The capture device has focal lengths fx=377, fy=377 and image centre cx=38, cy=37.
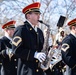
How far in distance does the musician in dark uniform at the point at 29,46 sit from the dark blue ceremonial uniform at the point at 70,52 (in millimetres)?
760

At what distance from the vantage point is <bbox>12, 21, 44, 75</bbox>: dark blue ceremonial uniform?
20.9 ft

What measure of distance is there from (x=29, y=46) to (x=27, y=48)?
0.16 feet

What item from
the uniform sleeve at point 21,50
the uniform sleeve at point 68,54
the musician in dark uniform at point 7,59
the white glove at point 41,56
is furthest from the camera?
the musician in dark uniform at point 7,59

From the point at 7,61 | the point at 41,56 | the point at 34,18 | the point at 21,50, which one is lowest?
the point at 7,61

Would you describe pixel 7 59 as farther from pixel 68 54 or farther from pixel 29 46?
pixel 29 46

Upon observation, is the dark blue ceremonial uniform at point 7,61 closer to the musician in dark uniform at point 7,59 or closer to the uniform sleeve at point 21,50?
the musician in dark uniform at point 7,59

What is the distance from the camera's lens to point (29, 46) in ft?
21.1

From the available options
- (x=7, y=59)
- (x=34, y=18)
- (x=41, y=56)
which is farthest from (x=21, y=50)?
(x=7, y=59)

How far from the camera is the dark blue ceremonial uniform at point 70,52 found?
23.6ft

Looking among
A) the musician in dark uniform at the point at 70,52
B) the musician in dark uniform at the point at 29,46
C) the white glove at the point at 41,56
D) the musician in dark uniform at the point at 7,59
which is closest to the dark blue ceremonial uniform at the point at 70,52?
the musician in dark uniform at the point at 70,52

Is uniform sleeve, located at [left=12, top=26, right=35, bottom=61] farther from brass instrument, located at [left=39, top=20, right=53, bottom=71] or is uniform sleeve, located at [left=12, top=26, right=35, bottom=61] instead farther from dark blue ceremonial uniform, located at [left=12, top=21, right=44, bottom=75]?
brass instrument, located at [left=39, top=20, right=53, bottom=71]

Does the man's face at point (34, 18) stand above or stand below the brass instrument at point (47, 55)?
above

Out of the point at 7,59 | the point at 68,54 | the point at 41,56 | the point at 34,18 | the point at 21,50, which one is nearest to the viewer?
the point at 41,56

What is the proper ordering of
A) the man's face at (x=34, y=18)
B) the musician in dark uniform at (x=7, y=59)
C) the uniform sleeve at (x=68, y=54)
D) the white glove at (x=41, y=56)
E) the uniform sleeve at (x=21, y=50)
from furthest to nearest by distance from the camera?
the musician in dark uniform at (x=7, y=59)
the uniform sleeve at (x=68, y=54)
the man's face at (x=34, y=18)
the uniform sleeve at (x=21, y=50)
the white glove at (x=41, y=56)
